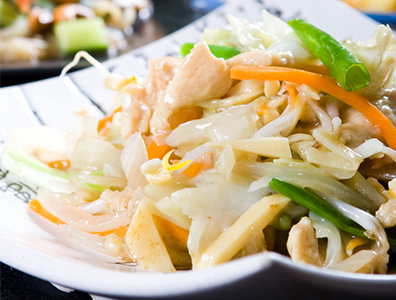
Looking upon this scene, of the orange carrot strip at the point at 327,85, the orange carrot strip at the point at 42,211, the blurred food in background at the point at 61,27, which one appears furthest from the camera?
the blurred food in background at the point at 61,27

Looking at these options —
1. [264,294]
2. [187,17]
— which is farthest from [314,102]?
[187,17]

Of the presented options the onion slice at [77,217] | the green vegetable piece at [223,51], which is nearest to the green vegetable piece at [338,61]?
the green vegetable piece at [223,51]

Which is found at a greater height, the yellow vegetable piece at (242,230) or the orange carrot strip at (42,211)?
the yellow vegetable piece at (242,230)

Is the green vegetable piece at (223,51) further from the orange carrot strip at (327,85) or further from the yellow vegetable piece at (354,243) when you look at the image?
the yellow vegetable piece at (354,243)

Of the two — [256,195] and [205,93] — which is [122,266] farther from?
[205,93]

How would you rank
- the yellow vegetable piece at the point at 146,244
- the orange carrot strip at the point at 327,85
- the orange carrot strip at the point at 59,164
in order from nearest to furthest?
the yellow vegetable piece at the point at 146,244, the orange carrot strip at the point at 327,85, the orange carrot strip at the point at 59,164

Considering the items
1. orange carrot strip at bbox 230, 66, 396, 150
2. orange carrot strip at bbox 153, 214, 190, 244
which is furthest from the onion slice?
orange carrot strip at bbox 230, 66, 396, 150

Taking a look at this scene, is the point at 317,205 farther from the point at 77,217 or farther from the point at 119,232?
the point at 77,217
